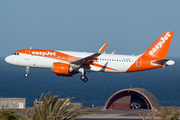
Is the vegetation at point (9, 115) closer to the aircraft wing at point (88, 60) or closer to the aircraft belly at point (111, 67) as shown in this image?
the aircraft wing at point (88, 60)

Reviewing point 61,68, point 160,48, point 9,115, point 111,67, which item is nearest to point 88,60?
point 111,67

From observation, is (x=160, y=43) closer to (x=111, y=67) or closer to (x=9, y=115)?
(x=111, y=67)

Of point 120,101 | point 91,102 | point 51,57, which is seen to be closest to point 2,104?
point 120,101

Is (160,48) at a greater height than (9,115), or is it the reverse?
(160,48)

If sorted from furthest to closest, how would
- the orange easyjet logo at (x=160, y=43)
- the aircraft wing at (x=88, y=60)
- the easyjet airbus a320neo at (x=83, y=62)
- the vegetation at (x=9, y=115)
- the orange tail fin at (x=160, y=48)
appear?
the orange easyjet logo at (x=160, y=43) < the orange tail fin at (x=160, y=48) < the easyjet airbus a320neo at (x=83, y=62) < the aircraft wing at (x=88, y=60) < the vegetation at (x=9, y=115)

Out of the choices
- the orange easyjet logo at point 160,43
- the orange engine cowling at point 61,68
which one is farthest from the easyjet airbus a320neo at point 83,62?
the orange easyjet logo at point 160,43

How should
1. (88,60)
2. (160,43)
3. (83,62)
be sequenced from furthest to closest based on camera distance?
(160,43)
(88,60)
(83,62)

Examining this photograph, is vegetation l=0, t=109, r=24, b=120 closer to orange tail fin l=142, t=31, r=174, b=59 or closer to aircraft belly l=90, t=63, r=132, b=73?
aircraft belly l=90, t=63, r=132, b=73

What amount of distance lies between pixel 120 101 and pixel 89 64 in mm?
31167

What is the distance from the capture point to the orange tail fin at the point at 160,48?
2191 inches

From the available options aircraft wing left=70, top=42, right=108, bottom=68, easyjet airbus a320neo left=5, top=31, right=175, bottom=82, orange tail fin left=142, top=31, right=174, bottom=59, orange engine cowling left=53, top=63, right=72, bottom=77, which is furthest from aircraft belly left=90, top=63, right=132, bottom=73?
orange tail fin left=142, top=31, right=174, bottom=59

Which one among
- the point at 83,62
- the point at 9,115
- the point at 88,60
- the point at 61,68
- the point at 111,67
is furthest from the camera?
the point at 111,67

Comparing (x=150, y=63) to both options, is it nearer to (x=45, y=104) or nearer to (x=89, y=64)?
(x=89, y=64)

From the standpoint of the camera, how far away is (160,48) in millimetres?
56281
